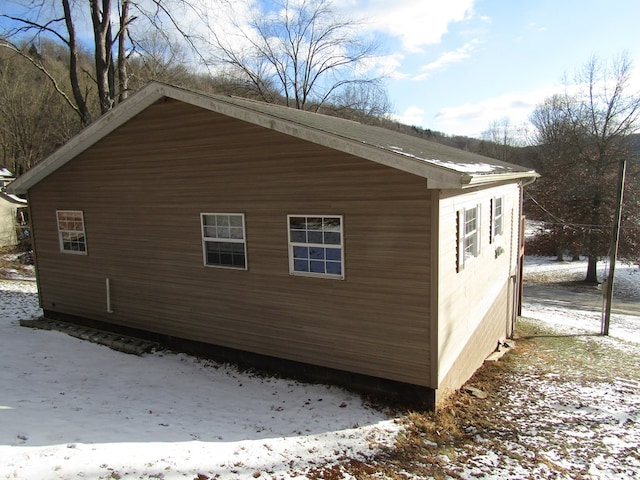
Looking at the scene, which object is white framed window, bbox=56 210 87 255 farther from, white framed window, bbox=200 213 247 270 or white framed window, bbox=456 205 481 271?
white framed window, bbox=456 205 481 271

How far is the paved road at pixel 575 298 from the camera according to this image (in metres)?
22.1

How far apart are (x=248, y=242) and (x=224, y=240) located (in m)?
0.60

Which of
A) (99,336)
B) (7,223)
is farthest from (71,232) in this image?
(7,223)

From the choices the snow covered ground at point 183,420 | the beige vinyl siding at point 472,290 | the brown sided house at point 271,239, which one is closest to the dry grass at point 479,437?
the snow covered ground at point 183,420

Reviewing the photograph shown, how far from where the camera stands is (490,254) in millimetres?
10469

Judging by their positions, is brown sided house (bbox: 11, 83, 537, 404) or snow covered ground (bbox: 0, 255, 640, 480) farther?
brown sided house (bbox: 11, 83, 537, 404)

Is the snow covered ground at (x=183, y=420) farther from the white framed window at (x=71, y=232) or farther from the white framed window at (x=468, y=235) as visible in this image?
the white framed window at (x=468, y=235)

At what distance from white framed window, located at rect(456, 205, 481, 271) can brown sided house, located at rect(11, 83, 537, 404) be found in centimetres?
6

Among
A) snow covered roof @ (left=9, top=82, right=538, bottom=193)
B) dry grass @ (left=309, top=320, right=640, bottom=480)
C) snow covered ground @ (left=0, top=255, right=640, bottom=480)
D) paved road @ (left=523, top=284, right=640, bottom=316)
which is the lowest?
paved road @ (left=523, top=284, right=640, bottom=316)

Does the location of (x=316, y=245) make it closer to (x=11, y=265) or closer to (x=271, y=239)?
(x=271, y=239)

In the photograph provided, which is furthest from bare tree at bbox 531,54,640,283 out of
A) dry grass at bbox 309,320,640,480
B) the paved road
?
dry grass at bbox 309,320,640,480

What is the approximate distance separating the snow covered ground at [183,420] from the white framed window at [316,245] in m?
2.09

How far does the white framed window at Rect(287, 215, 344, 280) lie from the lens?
7.21 m

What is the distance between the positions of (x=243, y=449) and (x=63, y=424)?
2394 mm
